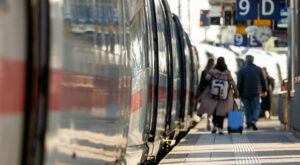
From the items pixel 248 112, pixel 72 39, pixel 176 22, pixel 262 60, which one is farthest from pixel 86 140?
pixel 262 60

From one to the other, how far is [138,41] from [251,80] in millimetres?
10250

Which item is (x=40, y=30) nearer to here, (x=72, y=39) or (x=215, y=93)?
(x=72, y=39)

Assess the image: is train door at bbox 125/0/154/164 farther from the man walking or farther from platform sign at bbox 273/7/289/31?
platform sign at bbox 273/7/289/31

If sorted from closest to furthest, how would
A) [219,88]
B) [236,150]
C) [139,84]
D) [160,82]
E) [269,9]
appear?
[139,84]
[160,82]
[236,150]
[219,88]
[269,9]

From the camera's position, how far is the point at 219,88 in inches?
619

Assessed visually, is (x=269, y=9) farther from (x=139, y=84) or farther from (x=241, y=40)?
(x=139, y=84)

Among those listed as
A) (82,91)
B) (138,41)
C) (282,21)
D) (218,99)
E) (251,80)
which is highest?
(282,21)

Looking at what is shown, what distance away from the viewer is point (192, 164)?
30.7 ft

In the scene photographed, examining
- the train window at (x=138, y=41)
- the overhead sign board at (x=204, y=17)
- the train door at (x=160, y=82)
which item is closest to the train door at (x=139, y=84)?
the train window at (x=138, y=41)

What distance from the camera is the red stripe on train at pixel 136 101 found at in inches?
280

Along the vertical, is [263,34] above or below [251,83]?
above

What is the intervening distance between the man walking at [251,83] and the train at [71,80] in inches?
387

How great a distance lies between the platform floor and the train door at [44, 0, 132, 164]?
3712mm

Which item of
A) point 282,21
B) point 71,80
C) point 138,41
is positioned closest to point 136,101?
point 138,41
